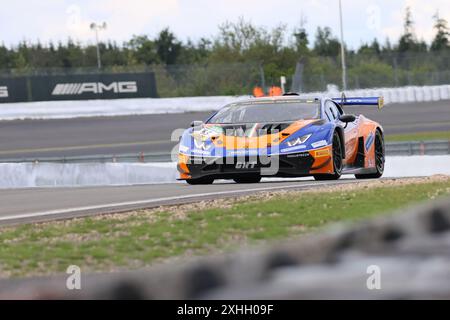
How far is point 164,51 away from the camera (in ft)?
304

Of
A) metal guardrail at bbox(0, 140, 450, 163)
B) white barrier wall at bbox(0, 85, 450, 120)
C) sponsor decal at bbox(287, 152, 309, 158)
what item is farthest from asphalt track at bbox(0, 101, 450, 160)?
sponsor decal at bbox(287, 152, 309, 158)

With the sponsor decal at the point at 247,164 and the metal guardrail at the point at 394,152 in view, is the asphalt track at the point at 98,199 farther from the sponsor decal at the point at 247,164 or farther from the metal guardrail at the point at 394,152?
the metal guardrail at the point at 394,152

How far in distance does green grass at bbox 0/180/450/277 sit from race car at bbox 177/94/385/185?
9.34ft

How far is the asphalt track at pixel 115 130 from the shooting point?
31.6 m

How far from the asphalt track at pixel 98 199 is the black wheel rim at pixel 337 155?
51cm

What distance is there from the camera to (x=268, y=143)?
12938 millimetres

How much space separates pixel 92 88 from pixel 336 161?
2881cm

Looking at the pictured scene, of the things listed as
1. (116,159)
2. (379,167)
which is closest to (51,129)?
(116,159)

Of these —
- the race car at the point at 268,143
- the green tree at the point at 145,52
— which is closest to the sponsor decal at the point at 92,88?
the race car at the point at 268,143

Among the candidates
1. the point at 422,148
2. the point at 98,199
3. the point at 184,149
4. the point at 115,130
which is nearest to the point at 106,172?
the point at 184,149

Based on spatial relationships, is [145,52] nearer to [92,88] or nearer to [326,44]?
[326,44]

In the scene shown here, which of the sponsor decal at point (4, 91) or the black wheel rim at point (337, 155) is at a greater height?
the sponsor decal at point (4, 91)

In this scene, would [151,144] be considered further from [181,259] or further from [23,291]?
[23,291]

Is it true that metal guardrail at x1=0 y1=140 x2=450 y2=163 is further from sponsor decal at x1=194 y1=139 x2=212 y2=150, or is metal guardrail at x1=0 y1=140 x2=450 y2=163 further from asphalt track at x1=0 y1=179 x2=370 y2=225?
sponsor decal at x1=194 y1=139 x2=212 y2=150
